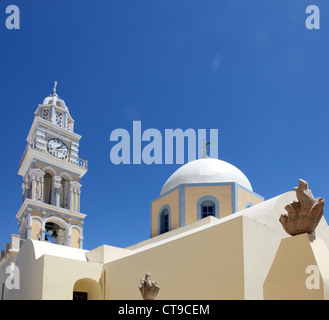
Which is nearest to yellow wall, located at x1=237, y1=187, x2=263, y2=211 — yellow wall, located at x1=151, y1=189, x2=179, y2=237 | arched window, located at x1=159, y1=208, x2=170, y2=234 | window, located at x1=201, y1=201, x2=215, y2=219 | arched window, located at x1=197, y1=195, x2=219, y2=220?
arched window, located at x1=197, y1=195, x2=219, y2=220

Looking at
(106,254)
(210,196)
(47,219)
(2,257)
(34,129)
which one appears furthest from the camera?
(34,129)

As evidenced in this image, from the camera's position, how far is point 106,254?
45.9 ft

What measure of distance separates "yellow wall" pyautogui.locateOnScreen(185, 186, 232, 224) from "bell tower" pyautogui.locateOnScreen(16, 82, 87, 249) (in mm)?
8028

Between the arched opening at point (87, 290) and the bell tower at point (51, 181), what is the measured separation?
6.33 meters

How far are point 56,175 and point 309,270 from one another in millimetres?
17954

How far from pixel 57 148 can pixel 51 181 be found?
1978 millimetres

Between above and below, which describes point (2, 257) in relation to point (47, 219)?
below

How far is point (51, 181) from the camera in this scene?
21750 millimetres

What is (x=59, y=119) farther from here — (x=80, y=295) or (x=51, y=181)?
(x=80, y=295)

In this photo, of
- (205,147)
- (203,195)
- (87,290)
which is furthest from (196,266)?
(205,147)

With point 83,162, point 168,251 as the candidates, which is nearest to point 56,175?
point 83,162

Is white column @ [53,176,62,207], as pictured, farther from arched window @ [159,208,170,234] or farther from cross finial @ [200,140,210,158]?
cross finial @ [200,140,210,158]

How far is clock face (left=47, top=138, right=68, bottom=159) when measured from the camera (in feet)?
72.2
